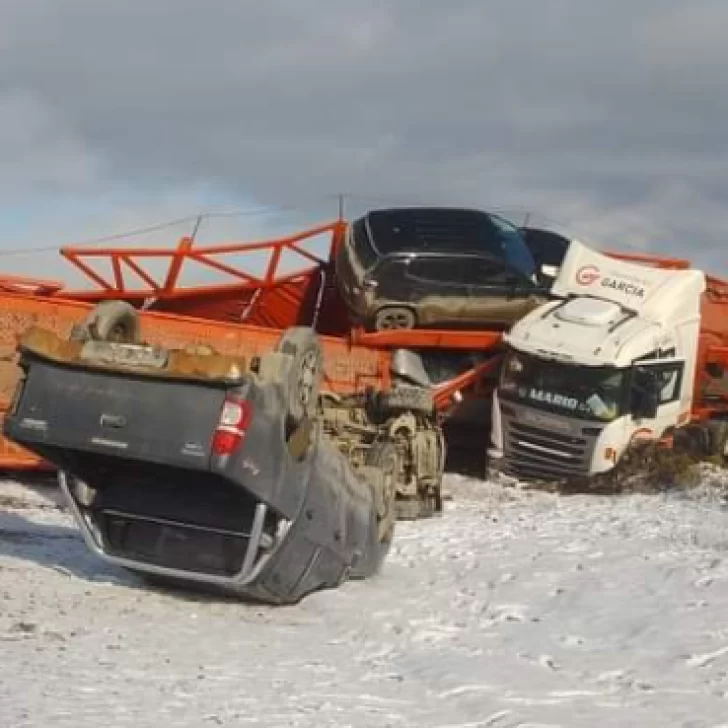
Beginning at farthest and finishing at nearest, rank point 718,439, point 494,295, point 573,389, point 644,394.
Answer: point 494,295 < point 718,439 < point 644,394 < point 573,389

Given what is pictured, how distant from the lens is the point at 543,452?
17.2m

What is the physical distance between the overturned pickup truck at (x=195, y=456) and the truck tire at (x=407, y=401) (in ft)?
18.8

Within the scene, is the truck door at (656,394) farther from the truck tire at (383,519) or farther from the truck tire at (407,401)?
the truck tire at (383,519)

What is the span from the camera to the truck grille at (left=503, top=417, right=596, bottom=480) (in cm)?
1700

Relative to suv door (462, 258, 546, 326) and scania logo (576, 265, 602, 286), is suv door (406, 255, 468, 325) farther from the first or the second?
scania logo (576, 265, 602, 286)

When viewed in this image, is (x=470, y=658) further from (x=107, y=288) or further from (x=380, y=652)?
(x=107, y=288)

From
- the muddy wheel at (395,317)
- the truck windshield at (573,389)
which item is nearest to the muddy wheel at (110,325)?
the truck windshield at (573,389)

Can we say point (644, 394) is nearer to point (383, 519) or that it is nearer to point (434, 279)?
point (434, 279)

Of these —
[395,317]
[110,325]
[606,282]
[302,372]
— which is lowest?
[395,317]

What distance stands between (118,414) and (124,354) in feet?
1.27

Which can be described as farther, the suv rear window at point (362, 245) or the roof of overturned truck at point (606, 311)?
the suv rear window at point (362, 245)

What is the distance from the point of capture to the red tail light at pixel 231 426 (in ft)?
25.3

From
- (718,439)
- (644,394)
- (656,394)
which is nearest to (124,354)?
(644,394)

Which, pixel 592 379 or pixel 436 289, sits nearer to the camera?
pixel 592 379
